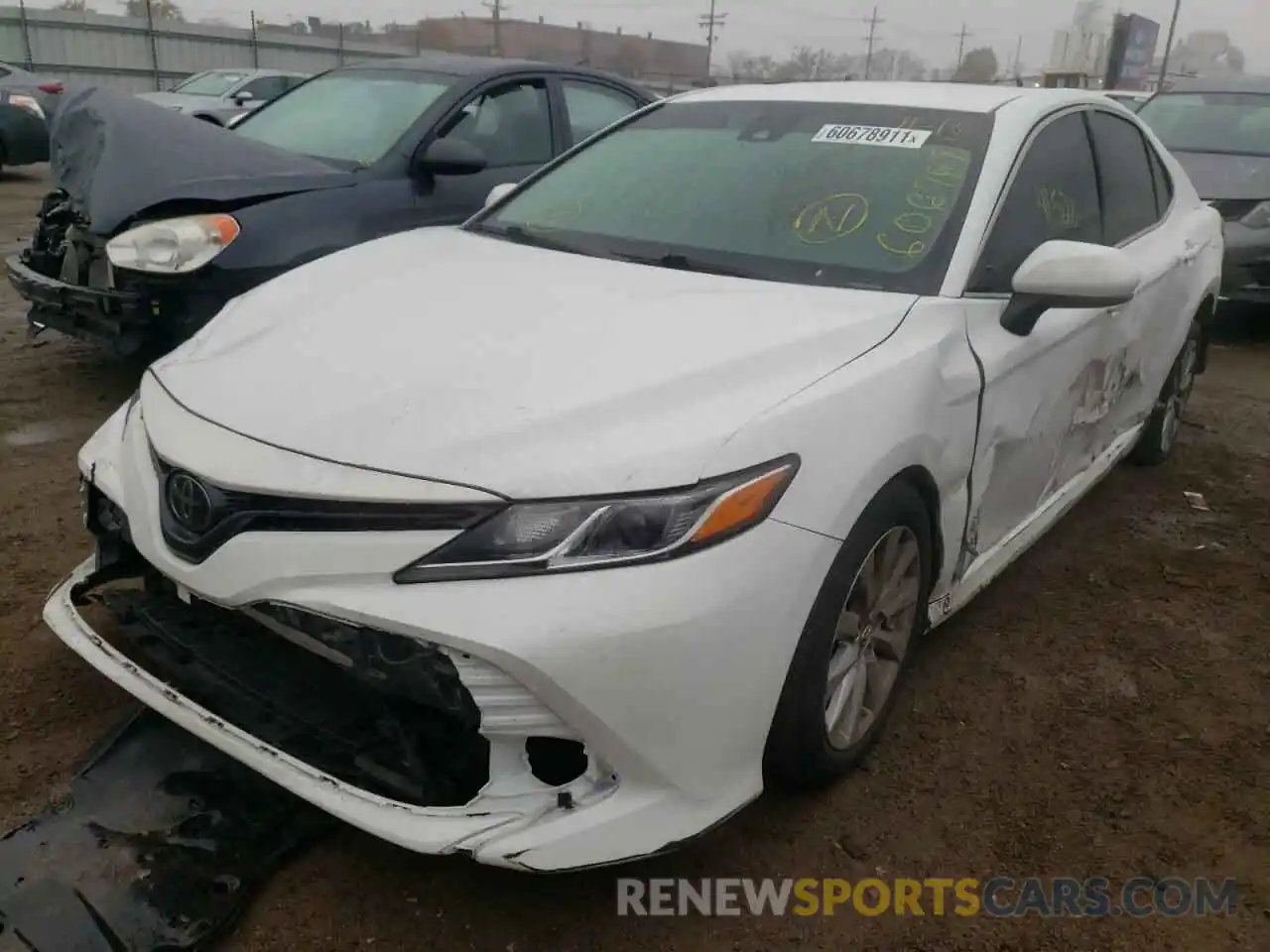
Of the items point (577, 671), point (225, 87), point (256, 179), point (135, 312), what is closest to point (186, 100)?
point (225, 87)

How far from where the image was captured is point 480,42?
169ft

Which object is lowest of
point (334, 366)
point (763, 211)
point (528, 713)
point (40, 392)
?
point (40, 392)

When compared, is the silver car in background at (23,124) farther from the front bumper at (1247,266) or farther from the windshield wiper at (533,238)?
the front bumper at (1247,266)

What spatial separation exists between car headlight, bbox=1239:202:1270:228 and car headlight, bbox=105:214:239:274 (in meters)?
6.38

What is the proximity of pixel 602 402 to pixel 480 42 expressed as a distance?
54205 mm

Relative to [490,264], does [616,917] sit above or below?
below

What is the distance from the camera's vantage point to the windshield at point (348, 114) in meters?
4.97

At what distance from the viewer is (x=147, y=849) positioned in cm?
208

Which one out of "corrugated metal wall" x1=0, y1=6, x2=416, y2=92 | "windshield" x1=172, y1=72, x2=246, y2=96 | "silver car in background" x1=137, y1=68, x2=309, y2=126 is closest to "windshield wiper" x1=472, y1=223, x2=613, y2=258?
"silver car in background" x1=137, y1=68, x2=309, y2=126

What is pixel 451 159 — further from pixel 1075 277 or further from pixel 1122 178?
pixel 1075 277

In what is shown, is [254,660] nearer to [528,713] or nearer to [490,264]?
[528,713]

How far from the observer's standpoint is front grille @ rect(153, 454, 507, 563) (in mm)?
1815

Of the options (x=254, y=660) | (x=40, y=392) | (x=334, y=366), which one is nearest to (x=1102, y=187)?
(x=334, y=366)

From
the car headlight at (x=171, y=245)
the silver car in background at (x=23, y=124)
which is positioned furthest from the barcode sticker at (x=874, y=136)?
the silver car in background at (x=23, y=124)
